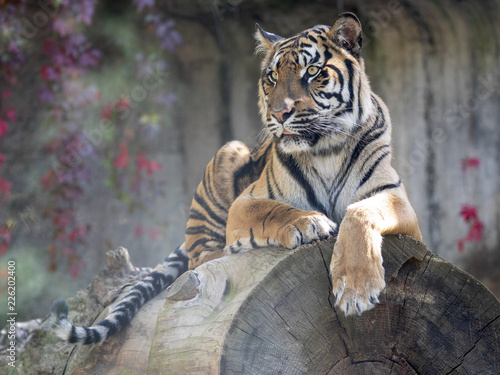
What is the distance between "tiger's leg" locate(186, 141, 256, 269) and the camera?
3027 millimetres

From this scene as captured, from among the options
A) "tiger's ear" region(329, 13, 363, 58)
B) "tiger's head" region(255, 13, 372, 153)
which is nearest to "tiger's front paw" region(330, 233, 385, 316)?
"tiger's head" region(255, 13, 372, 153)

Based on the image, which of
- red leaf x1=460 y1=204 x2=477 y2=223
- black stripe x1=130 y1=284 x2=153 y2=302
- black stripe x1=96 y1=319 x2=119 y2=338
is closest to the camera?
black stripe x1=96 y1=319 x2=119 y2=338

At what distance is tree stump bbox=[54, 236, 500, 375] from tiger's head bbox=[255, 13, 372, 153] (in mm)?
517

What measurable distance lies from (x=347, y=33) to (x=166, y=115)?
3667mm

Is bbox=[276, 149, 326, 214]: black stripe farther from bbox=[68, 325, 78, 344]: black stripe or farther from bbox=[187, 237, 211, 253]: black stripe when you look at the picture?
bbox=[68, 325, 78, 344]: black stripe

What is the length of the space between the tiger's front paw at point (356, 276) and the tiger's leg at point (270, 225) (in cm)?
17

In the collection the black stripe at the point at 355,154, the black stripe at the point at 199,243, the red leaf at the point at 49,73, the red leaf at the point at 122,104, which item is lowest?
the black stripe at the point at 199,243

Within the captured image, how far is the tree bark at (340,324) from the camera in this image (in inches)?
69.6

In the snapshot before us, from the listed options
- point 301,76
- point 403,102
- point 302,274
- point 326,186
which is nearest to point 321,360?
point 302,274

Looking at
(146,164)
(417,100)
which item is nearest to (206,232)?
(146,164)

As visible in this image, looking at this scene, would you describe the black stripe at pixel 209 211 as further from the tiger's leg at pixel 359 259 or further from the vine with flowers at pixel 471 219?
the vine with flowers at pixel 471 219

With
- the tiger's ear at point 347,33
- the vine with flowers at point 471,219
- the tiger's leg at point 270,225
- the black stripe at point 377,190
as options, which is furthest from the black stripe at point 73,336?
the vine with flowers at point 471,219

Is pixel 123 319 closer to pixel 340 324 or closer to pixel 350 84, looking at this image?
pixel 340 324

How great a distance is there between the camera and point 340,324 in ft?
Result: 6.09
